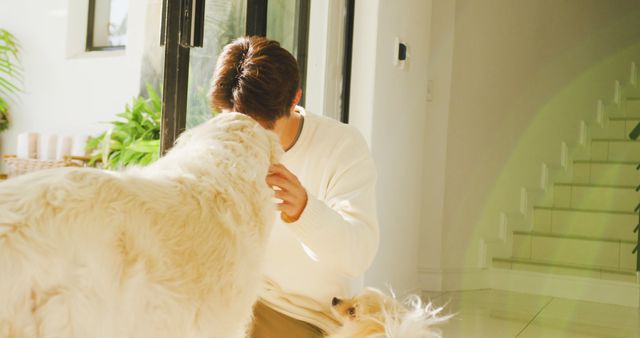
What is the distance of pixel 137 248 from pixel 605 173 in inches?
210

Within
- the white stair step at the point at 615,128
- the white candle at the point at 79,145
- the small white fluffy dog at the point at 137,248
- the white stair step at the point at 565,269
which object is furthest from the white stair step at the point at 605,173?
the white candle at the point at 79,145

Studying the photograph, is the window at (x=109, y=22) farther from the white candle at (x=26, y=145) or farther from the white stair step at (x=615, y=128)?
the white stair step at (x=615, y=128)

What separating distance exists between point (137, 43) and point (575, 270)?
5.76 m

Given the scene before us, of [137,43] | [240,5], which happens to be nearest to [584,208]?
[240,5]

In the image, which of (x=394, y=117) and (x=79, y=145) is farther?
(x=79, y=145)

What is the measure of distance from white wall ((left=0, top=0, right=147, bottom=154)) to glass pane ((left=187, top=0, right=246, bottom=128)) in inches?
233

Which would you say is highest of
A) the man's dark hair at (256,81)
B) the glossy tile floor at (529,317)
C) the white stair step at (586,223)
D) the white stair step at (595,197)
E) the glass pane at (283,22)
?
the glass pane at (283,22)

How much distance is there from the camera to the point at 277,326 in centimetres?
150

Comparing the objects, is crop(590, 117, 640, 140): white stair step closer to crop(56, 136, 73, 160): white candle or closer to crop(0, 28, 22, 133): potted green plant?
crop(56, 136, 73, 160): white candle

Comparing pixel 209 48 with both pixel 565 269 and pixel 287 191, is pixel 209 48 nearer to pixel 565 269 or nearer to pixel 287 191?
pixel 287 191

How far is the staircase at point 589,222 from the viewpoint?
4629mm

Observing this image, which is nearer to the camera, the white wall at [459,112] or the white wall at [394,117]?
the white wall at [394,117]

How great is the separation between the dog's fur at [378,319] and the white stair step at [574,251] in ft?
11.9

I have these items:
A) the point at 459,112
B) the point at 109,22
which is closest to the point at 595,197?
the point at 459,112
